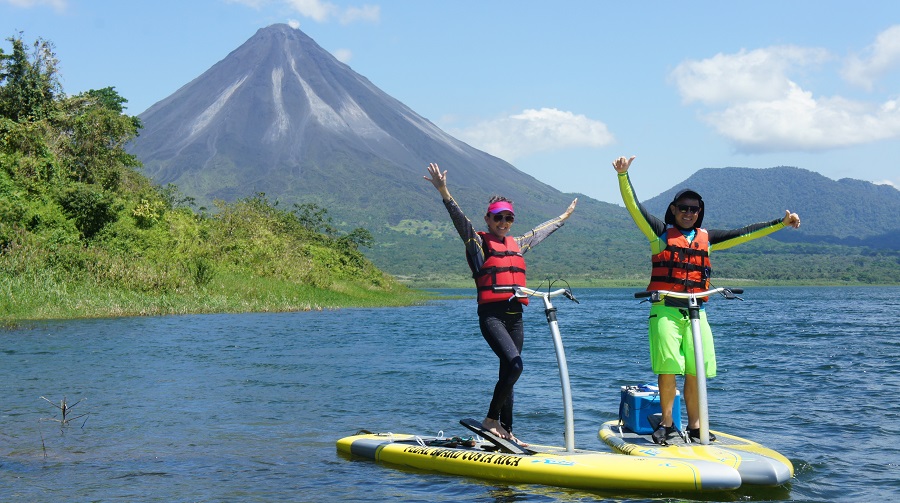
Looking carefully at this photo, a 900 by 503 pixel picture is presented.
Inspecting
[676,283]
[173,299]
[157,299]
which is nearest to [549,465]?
[676,283]

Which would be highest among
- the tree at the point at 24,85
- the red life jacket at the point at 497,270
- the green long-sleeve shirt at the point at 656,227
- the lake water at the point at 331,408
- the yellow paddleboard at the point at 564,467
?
the tree at the point at 24,85

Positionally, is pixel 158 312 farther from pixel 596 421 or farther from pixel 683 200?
pixel 683 200

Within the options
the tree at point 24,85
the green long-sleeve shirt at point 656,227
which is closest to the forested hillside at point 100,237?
the tree at point 24,85

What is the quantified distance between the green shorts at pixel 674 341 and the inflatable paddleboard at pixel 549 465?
968mm

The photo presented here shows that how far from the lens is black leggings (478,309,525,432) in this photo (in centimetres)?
855

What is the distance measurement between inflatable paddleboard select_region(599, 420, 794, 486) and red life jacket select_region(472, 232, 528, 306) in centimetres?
188

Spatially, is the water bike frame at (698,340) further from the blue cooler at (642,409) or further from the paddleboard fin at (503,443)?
the paddleboard fin at (503,443)

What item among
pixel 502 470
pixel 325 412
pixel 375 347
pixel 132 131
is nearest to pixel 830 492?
pixel 502 470

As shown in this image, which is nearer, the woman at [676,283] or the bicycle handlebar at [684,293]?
the bicycle handlebar at [684,293]

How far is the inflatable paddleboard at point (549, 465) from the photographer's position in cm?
775

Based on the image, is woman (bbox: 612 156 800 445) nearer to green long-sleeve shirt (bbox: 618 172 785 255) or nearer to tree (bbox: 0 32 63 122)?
green long-sleeve shirt (bbox: 618 172 785 255)

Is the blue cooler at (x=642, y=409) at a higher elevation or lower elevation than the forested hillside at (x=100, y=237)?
lower

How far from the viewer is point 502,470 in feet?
27.9

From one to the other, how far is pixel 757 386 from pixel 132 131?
44.6 m
